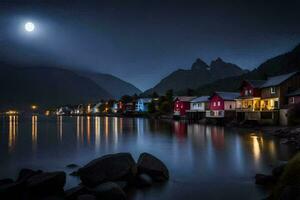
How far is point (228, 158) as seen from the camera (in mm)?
29750

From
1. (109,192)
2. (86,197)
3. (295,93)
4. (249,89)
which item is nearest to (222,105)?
(249,89)

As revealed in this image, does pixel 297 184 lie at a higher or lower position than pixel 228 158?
higher

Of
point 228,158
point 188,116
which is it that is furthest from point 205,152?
point 188,116

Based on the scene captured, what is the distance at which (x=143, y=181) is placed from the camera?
1834 centimetres

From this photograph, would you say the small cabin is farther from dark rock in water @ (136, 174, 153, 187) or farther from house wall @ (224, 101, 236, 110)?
dark rock in water @ (136, 174, 153, 187)

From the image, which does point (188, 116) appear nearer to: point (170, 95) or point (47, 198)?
point (170, 95)

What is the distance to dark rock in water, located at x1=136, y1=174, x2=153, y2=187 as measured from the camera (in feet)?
59.8

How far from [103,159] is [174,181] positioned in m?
5.42

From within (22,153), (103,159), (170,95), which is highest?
(170,95)

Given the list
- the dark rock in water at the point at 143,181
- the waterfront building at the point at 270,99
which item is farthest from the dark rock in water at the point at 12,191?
the waterfront building at the point at 270,99

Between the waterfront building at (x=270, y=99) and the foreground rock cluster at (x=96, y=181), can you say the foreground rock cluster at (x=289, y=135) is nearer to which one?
the waterfront building at (x=270, y=99)

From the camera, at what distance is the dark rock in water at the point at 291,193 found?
10680 mm

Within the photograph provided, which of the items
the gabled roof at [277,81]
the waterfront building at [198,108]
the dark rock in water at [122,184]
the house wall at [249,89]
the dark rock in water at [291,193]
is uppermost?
the gabled roof at [277,81]

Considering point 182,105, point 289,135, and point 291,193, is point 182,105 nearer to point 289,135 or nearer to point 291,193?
point 289,135
